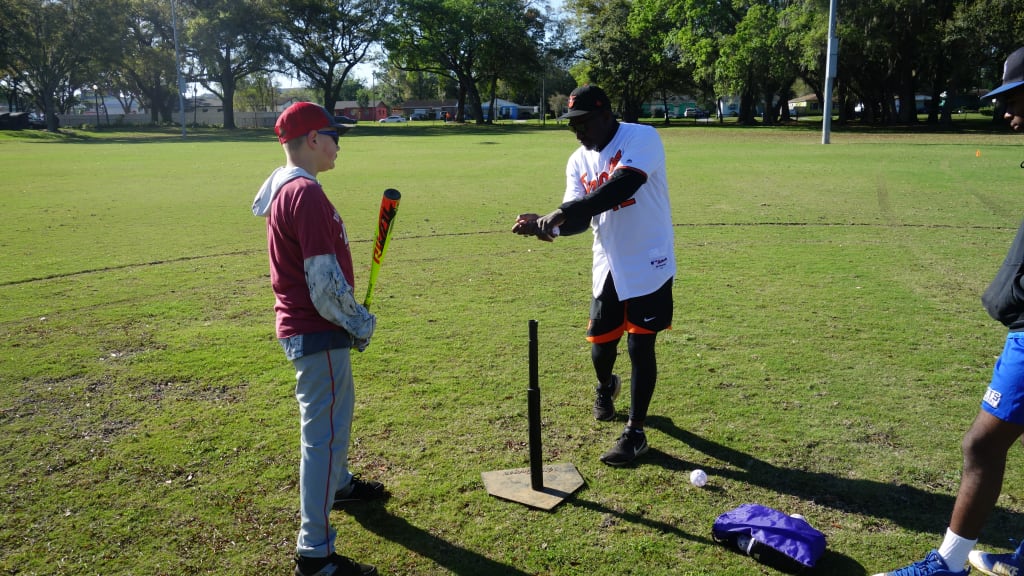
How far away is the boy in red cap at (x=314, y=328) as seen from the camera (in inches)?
127

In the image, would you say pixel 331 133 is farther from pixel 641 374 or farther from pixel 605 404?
pixel 605 404

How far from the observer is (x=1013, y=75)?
2.91 metres

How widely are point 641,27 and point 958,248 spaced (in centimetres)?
6011

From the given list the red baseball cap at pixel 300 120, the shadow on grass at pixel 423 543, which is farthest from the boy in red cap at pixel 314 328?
the shadow on grass at pixel 423 543

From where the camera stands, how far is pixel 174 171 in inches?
984

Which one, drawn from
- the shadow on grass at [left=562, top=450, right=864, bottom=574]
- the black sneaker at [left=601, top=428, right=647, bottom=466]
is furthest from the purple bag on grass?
the black sneaker at [left=601, top=428, right=647, bottom=466]

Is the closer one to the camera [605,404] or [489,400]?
[605,404]

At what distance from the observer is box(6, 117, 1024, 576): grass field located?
377 centimetres

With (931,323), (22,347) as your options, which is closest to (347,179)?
(22,347)

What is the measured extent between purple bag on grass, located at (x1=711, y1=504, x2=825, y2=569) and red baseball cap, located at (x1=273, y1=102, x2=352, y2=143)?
2814 millimetres

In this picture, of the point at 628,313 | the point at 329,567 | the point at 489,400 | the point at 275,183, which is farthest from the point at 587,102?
the point at 329,567

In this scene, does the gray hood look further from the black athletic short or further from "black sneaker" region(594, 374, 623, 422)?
"black sneaker" region(594, 374, 623, 422)

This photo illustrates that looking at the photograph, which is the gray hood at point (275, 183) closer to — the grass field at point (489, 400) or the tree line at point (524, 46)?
the grass field at point (489, 400)

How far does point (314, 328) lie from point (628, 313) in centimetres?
213
